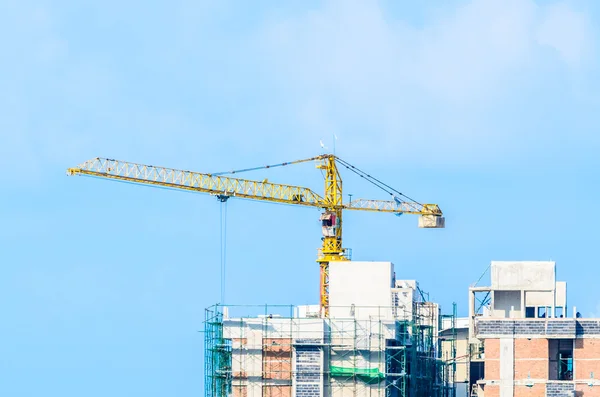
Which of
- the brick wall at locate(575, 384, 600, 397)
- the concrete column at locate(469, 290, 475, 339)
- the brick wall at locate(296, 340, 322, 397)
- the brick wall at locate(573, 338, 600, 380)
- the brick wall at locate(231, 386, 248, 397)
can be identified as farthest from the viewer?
the concrete column at locate(469, 290, 475, 339)

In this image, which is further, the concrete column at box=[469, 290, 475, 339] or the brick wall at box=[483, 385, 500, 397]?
the concrete column at box=[469, 290, 475, 339]

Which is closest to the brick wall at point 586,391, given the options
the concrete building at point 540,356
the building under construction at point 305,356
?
the concrete building at point 540,356

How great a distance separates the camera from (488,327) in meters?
137

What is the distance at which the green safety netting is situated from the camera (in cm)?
14088

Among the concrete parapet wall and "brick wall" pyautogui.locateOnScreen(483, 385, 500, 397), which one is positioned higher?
the concrete parapet wall

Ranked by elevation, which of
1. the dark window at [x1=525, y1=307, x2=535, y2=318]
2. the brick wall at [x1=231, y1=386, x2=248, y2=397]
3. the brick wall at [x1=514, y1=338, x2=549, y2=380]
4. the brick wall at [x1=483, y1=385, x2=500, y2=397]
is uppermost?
the dark window at [x1=525, y1=307, x2=535, y2=318]

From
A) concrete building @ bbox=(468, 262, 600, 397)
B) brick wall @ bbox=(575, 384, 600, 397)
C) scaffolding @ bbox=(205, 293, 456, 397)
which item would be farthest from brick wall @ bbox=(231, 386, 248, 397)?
brick wall @ bbox=(575, 384, 600, 397)

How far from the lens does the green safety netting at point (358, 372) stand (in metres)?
141

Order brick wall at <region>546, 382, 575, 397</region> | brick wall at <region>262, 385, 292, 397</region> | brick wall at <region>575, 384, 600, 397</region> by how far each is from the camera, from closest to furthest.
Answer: brick wall at <region>575, 384, 600, 397</region> → brick wall at <region>546, 382, 575, 397</region> → brick wall at <region>262, 385, 292, 397</region>

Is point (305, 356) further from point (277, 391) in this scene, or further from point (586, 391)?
point (586, 391)

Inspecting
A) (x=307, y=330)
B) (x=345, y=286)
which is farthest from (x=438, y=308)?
(x=307, y=330)

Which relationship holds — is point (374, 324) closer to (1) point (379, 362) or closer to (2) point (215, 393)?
(1) point (379, 362)

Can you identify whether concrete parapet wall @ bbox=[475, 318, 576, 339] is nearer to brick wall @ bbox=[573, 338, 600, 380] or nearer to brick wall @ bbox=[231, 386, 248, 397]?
brick wall @ bbox=[573, 338, 600, 380]

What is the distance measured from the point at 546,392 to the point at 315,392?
2069 centimetres
